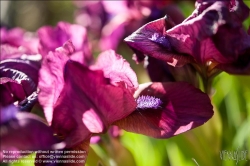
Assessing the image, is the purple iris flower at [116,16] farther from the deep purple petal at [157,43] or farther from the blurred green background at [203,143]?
the deep purple petal at [157,43]

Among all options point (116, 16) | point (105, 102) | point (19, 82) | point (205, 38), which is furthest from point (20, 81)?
point (116, 16)

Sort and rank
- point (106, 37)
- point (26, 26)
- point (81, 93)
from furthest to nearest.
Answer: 1. point (26, 26)
2. point (106, 37)
3. point (81, 93)

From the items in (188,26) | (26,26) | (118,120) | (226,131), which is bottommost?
(26,26)

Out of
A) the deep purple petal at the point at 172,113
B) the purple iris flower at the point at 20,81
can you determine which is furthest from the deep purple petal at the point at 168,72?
the purple iris flower at the point at 20,81

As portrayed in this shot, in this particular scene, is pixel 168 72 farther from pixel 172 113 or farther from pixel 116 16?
pixel 116 16

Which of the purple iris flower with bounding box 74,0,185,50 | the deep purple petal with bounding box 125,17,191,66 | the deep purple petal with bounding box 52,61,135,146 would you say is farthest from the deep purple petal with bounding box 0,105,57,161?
the purple iris flower with bounding box 74,0,185,50

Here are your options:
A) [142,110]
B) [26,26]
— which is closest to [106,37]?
[142,110]

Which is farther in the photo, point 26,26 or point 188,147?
point 26,26

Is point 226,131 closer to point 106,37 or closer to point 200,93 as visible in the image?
point 200,93
